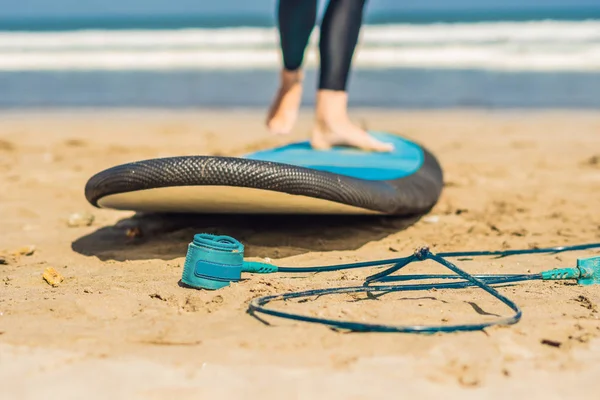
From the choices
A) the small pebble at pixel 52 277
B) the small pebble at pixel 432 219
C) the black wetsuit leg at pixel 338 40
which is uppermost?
the black wetsuit leg at pixel 338 40

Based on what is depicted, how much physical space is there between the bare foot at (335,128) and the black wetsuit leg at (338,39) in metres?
0.05

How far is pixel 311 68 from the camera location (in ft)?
31.9

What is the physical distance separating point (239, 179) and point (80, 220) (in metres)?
1.00

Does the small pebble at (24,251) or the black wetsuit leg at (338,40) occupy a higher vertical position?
the black wetsuit leg at (338,40)

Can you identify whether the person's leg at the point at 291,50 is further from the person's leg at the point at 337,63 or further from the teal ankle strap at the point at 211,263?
the teal ankle strap at the point at 211,263

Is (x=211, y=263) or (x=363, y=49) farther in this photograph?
(x=363, y=49)

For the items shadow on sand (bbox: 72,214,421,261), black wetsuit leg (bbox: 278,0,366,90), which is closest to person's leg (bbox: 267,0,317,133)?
black wetsuit leg (bbox: 278,0,366,90)

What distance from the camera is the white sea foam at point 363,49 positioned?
10.9 meters

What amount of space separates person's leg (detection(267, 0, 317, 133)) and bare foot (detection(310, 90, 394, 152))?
0.31 meters

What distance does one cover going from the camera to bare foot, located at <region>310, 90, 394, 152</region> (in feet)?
9.84

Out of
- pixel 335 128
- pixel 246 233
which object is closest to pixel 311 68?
pixel 335 128

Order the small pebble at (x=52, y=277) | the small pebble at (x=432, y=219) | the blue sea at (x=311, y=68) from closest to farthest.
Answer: the small pebble at (x=52, y=277), the small pebble at (x=432, y=219), the blue sea at (x=311, y=68)

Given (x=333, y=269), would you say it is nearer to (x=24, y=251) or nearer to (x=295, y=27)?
(x=24, y=251)

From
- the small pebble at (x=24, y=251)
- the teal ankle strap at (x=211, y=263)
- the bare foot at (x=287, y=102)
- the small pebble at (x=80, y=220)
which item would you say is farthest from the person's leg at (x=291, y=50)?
the teal ankle strap at (x=211, y=263)
